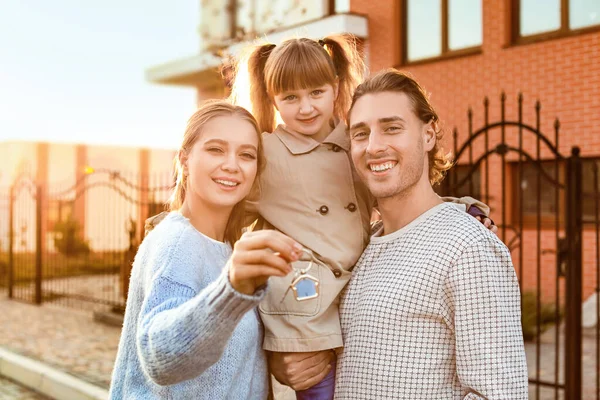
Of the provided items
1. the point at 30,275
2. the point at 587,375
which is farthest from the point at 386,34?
the point at 30,275

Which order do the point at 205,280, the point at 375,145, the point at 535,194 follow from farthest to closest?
the point at 535,194, the point at 375,145, the point at 205,280

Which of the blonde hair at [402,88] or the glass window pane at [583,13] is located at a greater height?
the glass window pane at [583,13]

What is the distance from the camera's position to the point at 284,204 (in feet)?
8.73

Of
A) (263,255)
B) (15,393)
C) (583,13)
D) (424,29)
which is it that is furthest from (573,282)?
(424,29)

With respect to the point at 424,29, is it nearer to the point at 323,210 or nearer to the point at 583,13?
the point at 583,13

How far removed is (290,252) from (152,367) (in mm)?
494

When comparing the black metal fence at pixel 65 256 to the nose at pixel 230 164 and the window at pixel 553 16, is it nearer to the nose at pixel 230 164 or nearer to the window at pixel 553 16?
the window at pixel 553 16

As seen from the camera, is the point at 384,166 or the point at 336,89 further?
the point at 336,89

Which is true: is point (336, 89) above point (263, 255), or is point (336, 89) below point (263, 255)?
above

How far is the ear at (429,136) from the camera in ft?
8.13

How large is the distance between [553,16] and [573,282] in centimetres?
680

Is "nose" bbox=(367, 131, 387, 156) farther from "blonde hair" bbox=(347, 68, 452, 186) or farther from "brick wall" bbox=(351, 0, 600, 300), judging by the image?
"brick wall" bbox=(351, 0, 600, 300)

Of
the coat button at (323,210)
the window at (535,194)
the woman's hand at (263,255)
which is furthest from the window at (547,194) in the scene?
the woman's hand at (263,255)

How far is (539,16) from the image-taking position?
1096 cm
